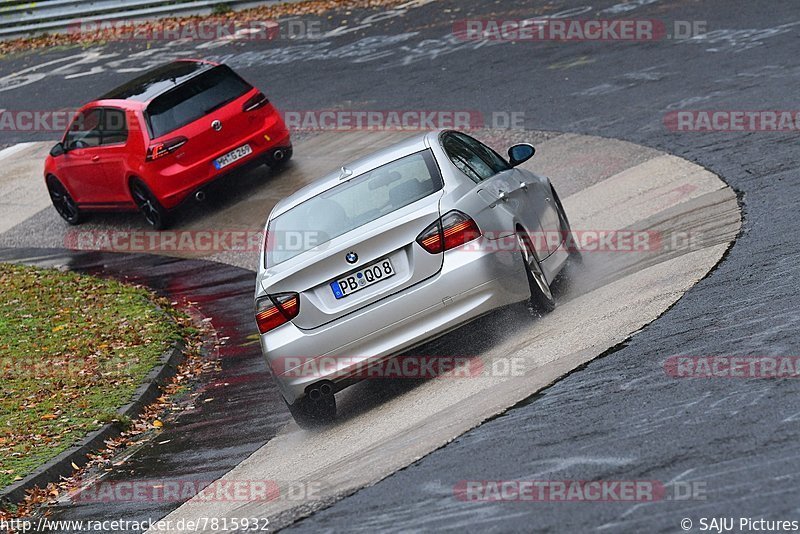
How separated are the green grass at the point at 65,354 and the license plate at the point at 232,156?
2399 mm

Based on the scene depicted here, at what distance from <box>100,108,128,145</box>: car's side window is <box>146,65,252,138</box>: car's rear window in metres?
0.54

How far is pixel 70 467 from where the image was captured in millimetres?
9094

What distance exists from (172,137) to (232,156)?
821mm

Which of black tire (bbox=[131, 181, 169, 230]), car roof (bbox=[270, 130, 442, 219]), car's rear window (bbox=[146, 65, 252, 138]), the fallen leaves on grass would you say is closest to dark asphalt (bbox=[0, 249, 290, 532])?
the fallen leaves on grass

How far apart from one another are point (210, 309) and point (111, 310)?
3.66 ft

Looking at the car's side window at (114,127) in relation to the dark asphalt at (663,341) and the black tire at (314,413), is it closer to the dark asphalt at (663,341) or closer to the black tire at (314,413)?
the dark asphalt at (663,341)

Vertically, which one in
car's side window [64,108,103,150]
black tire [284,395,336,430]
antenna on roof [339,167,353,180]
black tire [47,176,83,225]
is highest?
antenna on roof [339,167,353,180]

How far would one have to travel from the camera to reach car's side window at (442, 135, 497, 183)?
920 centimetres

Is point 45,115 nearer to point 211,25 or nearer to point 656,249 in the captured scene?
point 211,25

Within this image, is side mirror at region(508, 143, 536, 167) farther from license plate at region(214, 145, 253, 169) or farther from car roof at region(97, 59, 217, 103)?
car roof at region(97, 59, 217, 103)

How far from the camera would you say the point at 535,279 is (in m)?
8.98

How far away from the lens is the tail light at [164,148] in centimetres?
1619

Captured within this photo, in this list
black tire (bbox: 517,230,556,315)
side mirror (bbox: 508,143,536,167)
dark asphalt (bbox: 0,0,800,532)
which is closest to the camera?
Result: dark asphalt (bbox: 0,0,800,532)

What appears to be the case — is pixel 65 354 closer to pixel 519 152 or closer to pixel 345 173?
pixel 345 173
